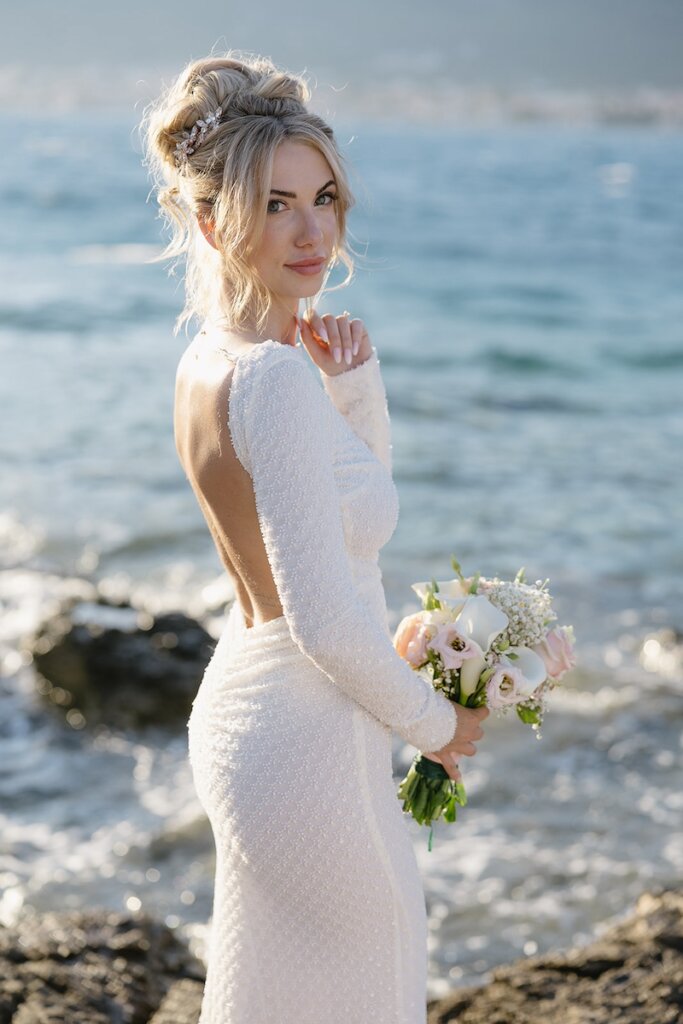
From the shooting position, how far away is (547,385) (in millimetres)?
17766

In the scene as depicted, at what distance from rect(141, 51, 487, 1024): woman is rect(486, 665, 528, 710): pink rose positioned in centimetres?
7

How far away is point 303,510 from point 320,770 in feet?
1.90

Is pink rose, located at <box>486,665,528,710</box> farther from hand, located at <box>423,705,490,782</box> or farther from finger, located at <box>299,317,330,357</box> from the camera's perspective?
finger, located at <box>299,317,330,357</box>

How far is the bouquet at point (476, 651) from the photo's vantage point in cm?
291

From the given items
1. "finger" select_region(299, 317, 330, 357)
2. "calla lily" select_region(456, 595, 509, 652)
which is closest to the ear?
"finger" select_region(299, 317, 330, 357)

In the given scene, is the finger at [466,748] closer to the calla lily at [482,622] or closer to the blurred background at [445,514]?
the calla lily at [482,622]

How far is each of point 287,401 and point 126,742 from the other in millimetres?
5202

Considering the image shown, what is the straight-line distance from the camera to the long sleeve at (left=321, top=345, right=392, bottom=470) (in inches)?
130

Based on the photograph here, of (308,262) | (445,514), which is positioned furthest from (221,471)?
(445,514)

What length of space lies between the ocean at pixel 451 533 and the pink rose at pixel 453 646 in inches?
42.7

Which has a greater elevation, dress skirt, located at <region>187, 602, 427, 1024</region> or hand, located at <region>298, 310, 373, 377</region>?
hand, located at <region>298, 310, 373, 377</region>

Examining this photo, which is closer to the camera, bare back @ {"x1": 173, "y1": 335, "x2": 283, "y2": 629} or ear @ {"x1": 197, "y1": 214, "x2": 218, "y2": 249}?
bare back @ {"x1": 173, "y1": 335, "x2": 283, "y2": 629}

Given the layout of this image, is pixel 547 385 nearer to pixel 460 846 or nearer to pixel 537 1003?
pixel 460 846

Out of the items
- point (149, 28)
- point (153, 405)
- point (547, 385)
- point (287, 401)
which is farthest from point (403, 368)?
point (149, 28)
